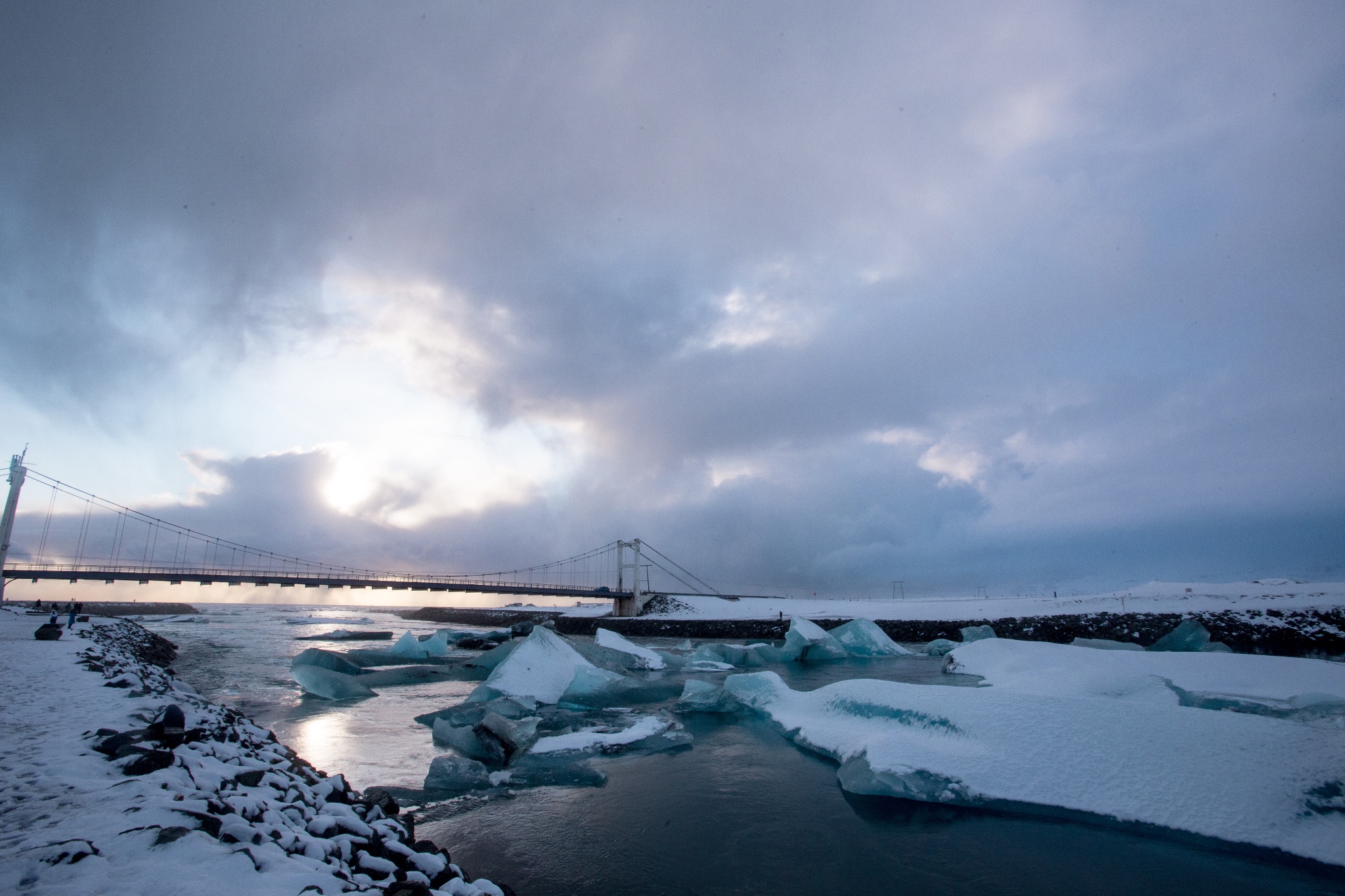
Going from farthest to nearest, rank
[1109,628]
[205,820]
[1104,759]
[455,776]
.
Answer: [1109,628], [455,776], [1104,759], [205,820]

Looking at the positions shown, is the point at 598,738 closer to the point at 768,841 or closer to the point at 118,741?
the point at 768,841

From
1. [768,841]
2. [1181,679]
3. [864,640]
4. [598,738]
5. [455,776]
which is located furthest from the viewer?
[864,640]

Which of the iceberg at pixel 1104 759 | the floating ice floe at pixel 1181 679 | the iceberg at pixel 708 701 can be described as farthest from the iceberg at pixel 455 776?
the floating ice floe at pixel 1181 679

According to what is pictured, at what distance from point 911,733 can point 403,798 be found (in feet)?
19.5

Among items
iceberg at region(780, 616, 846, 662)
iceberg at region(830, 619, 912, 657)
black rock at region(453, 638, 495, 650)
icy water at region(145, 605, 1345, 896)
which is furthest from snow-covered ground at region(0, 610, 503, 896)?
black rock at region(453, 638, 495, 650)

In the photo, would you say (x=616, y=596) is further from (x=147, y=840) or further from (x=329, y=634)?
(x=147, y=840)

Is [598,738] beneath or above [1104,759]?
beneath

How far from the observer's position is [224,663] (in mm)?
19969

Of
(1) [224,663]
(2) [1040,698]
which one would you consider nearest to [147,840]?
(2) [1040,698]

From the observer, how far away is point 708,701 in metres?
11.7

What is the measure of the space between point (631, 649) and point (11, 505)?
36315 millimetres

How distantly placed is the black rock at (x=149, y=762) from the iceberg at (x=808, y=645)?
58.4ft

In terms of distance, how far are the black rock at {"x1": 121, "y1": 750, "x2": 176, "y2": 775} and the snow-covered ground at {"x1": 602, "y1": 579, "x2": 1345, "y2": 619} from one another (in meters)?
36.0

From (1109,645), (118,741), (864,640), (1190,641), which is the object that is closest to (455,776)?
(118,741)
